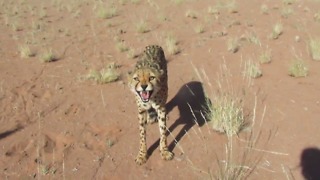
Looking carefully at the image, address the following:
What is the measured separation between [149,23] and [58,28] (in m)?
2.65

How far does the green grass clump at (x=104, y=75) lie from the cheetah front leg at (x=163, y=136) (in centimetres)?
244

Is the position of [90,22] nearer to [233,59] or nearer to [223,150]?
[233,59]

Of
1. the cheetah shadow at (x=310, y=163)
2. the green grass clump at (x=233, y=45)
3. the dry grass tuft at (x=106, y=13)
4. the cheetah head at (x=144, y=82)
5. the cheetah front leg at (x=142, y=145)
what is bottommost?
the cheetah shadow at (x=310, y=163)

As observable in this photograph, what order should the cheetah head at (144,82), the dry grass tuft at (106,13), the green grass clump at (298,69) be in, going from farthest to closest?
the dry grass tuft at (106,13)
the green grass clump at (298,69)
the cheetah head at (144,82)

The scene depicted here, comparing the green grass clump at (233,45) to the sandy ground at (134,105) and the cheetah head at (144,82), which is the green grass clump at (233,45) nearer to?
the sandy ground at (134,105)

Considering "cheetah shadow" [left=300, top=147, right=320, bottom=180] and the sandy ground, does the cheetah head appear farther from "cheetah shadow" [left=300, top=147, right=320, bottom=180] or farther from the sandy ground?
"cheetah shadow" [left=300, top=147, right=320, bottom=180]

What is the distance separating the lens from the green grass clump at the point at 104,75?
22.5ft

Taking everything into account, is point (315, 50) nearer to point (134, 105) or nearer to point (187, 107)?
point (187, 107)

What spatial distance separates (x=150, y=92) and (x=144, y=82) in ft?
0.50

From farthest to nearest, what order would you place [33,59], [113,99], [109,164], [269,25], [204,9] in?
[204,9], [269,25], [33,59], [113,99], [109,164]

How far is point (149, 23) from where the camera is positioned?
1107cm

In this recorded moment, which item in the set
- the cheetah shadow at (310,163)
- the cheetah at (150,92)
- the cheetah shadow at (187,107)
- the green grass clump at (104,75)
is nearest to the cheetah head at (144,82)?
the cheetah at (150,92)

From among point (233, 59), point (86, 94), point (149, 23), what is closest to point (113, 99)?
point (86, 94)

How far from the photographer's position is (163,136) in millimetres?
4641
